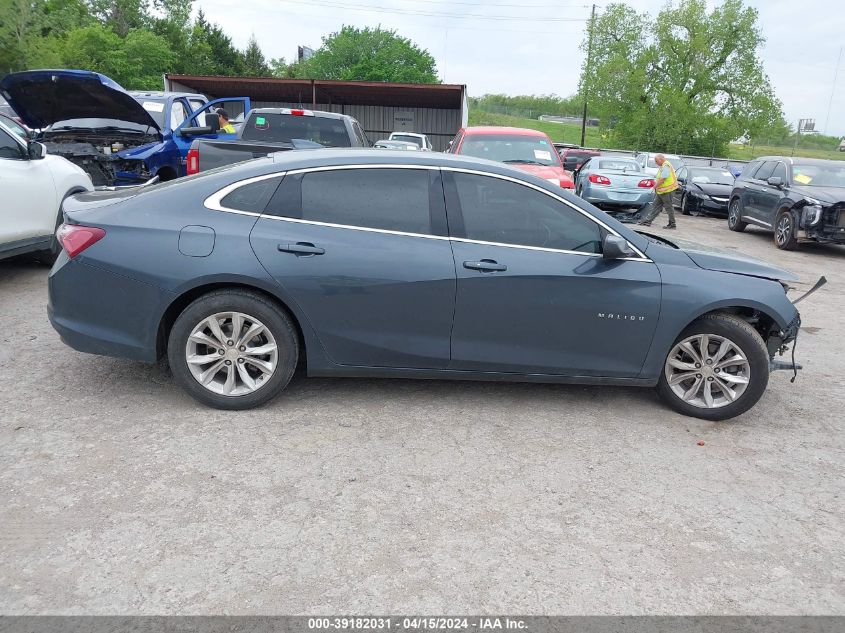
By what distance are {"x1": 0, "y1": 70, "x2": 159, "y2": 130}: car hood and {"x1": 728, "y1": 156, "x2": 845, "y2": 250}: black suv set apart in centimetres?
1126

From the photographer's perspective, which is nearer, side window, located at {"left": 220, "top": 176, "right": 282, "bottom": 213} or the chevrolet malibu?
the chevrolet malibu

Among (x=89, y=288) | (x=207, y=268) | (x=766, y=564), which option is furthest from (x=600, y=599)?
(x=89, y=288)

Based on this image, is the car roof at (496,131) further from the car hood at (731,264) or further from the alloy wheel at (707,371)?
the alloy wheel at (707,371)

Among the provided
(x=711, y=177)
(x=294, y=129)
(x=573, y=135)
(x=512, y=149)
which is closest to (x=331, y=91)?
(x=711, y=177)

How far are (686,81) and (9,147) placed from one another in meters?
53.2

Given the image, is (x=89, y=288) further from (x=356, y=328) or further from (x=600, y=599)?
(x=600, y=599)

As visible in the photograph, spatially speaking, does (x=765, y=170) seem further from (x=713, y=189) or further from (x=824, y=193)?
(x=713, y=189)

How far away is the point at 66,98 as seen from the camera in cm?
927

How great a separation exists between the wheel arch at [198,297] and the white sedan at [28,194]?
3.18 meters

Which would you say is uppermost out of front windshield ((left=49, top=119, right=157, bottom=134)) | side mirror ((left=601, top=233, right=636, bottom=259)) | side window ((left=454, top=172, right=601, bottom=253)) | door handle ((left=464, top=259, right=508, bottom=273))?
front windshield ((left=49, top=119, right=157, bottom=134))

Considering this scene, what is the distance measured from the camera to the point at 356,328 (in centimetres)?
404

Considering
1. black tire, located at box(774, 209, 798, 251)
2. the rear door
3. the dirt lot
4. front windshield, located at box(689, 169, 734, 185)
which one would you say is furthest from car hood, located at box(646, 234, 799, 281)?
front windshield, located at box(689, 169, 734, 185)

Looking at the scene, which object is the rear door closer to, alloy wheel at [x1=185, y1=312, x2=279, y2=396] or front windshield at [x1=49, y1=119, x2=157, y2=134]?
alloy wheel at [x1=185, y1=312, x2=279, y2=396]

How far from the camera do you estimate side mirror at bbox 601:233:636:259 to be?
405 cm
